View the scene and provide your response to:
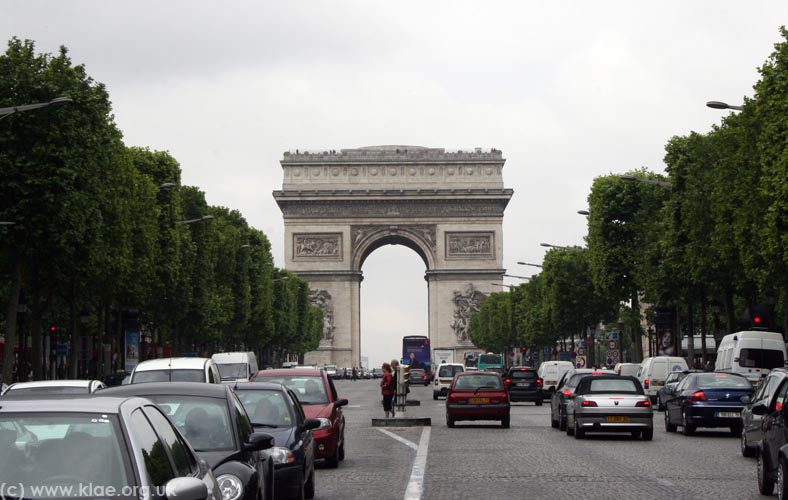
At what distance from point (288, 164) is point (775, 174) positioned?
99051 mm

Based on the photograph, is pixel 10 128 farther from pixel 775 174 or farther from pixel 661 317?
pixel 661 317

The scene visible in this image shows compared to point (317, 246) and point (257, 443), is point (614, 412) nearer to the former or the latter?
point (257, 443)

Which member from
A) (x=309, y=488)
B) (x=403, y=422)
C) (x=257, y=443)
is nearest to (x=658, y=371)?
(x=403, y=422)

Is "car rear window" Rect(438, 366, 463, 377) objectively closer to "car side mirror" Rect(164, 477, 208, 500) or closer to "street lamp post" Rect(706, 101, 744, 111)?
"street lamp post" Rect(706, 101, 744, 111)

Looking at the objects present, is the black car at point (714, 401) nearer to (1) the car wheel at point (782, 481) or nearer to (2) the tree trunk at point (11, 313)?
(1) the car wheel at point (782, 481)

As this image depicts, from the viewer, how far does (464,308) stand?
459 feet

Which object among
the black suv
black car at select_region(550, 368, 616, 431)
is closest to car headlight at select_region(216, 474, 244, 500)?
black car at select_region(550, 368, 616, 431)

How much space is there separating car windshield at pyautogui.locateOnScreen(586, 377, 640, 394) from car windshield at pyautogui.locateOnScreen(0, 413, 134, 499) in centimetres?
2567

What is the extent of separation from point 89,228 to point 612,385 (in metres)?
19.7

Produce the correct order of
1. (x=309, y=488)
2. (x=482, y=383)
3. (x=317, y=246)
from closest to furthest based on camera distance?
(x=309, y=488), (x=482, y=383), (x=317, y=246)

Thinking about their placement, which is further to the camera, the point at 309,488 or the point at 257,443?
the point at 309,488

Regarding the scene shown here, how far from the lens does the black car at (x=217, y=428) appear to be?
499 inches

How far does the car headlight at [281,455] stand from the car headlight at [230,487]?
13.1 feet

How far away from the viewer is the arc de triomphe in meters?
138
